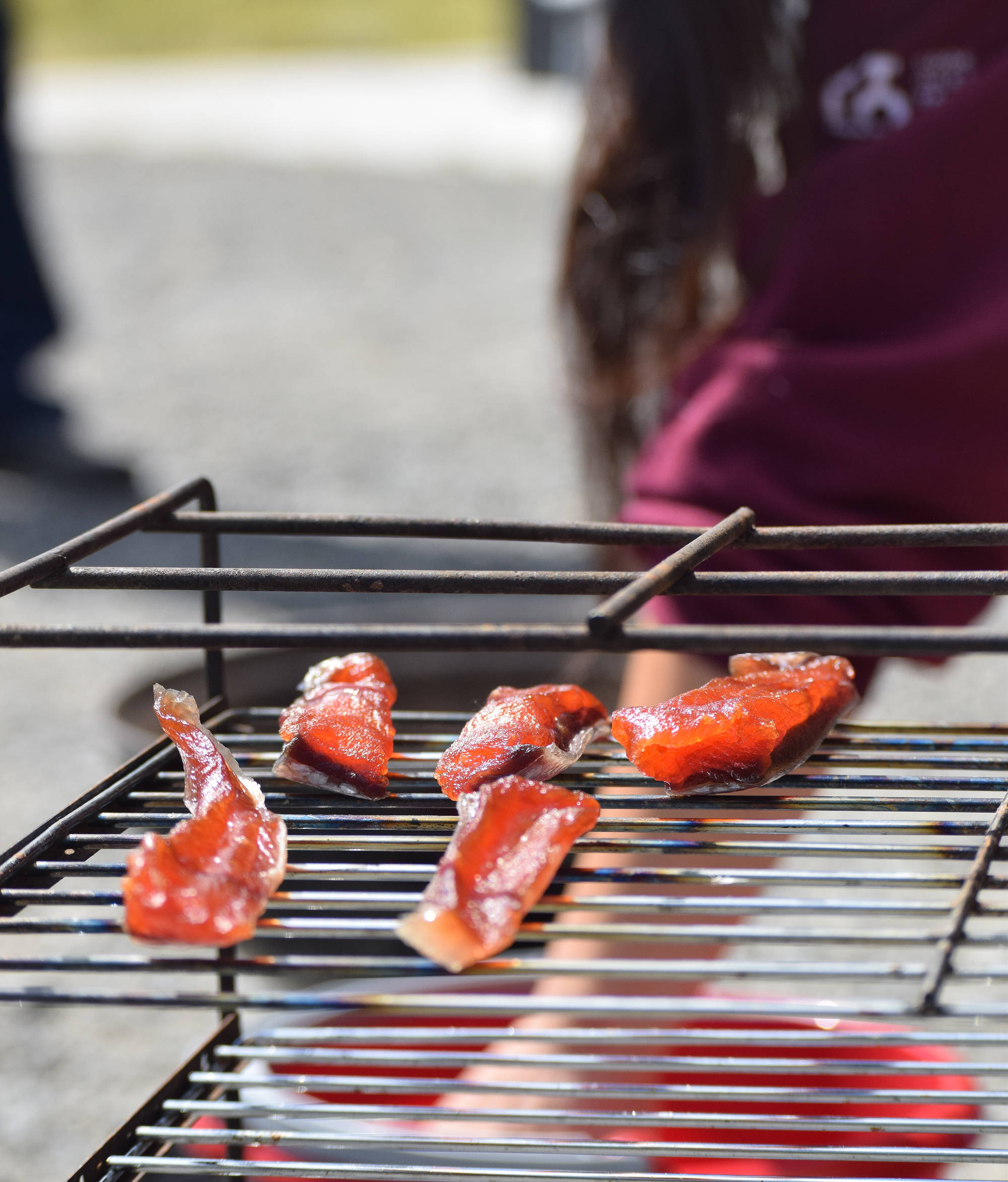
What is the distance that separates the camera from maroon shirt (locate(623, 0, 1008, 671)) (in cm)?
122

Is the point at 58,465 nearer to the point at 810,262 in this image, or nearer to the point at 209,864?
the point at 810,262

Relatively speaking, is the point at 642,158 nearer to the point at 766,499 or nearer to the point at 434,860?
the point at 766,499

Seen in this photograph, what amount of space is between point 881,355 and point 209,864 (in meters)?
0.91

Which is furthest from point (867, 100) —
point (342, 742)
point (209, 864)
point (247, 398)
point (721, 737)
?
point (247, 398)

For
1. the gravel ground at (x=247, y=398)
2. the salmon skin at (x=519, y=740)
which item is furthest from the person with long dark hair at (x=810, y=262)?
the gravel ground at (x=247, y=398)

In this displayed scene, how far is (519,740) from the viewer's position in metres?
0.83

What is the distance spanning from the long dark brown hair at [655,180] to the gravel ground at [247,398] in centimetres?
59

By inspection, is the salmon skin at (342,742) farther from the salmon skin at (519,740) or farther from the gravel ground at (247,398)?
the gravel ground at (247,398)

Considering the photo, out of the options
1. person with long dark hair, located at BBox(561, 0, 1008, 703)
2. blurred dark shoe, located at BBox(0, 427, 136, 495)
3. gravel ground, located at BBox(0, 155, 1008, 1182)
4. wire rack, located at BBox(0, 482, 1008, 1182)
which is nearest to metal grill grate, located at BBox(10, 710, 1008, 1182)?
wire rack, located at BBox(0, 482, 1008, 1182)

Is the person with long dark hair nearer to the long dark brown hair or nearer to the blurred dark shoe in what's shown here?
the long dark brown hair

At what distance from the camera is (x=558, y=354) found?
6.18 feet

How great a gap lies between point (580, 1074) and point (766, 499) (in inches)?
24.5

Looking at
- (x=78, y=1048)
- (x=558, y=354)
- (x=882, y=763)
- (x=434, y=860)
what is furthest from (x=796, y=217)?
(x=78, y=1048)

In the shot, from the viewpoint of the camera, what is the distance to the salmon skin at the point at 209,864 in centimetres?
68
